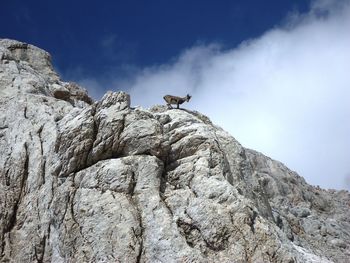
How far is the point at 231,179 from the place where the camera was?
92.3 feet

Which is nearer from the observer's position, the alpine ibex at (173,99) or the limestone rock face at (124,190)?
the limestone rock face at (124,190)

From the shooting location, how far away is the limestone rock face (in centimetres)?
2250

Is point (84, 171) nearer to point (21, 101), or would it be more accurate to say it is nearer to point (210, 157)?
point (210, 157)

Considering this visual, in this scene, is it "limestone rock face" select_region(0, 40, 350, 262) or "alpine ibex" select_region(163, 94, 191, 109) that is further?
"alpine ibex" select_region(163, 94, 191, 109)

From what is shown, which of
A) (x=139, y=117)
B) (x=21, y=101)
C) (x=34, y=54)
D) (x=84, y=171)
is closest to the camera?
(x=84, y=171)

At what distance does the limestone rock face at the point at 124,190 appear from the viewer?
22500 millimetres

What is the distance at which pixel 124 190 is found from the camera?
995 inches

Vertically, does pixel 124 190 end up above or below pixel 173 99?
below

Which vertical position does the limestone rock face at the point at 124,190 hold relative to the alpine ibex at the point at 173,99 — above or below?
below

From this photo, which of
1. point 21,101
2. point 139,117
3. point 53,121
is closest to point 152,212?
point 139,117

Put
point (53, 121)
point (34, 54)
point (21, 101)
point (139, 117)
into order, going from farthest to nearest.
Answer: point (34, 54) → point (21, 101) → point (53, 121) → point (139, 117)

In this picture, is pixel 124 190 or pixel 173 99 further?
pixel 173 99

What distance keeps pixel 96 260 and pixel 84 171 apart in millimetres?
6625

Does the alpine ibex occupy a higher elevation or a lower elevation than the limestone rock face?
higher
